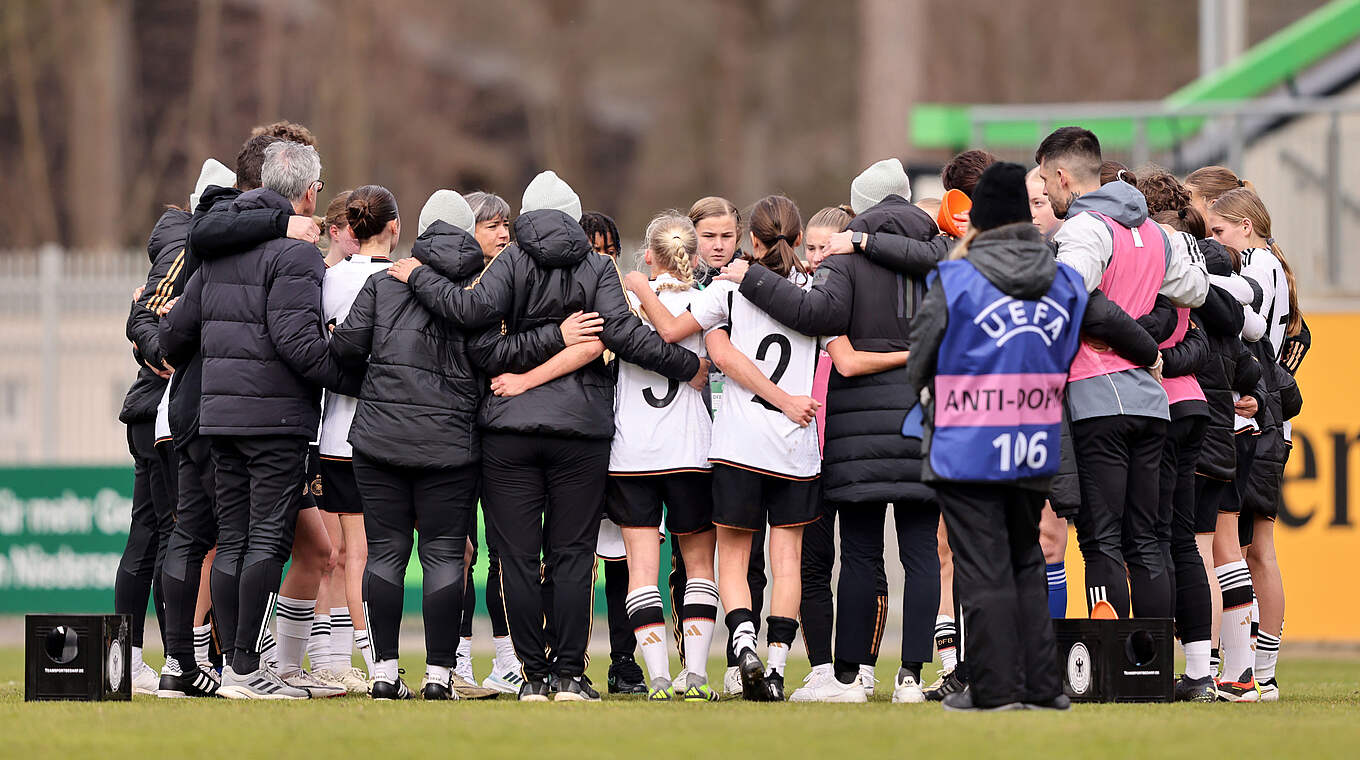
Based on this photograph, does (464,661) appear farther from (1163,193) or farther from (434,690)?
(1163,193)

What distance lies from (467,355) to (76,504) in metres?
7.64

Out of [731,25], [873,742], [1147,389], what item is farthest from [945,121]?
[731,25]

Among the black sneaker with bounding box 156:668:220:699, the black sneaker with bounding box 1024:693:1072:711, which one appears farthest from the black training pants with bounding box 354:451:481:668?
the black sneaker with bounding box 1024:693:1072:711

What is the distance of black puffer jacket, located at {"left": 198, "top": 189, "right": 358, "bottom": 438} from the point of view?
7500 millimetres

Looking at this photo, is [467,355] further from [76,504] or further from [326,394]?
[76,504]

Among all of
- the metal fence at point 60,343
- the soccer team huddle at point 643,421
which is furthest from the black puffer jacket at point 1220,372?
the metal fence at point 60,343

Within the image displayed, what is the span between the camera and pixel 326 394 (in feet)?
26.6

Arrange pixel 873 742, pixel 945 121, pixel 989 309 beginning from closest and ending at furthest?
1. pixel 873 742
2. pixel 989 309
3. pixel 945 121

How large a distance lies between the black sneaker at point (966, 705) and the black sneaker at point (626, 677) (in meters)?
1.80

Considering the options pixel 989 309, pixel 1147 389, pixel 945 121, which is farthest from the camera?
pixel 945 121

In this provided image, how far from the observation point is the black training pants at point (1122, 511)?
731 centimetres

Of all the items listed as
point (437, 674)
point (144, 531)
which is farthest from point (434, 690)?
point (144, 531)

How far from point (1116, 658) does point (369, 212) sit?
3633 mm

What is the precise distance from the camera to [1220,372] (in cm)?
799
